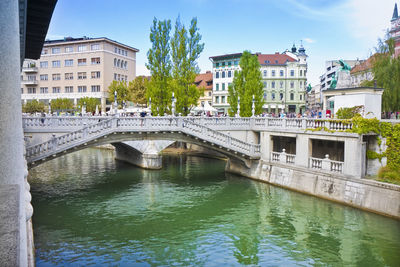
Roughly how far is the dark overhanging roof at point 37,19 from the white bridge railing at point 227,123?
18.2 feet

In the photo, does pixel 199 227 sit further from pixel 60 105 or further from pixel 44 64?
A: pixel 44 64

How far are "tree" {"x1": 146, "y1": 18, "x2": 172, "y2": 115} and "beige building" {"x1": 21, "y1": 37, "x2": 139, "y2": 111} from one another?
3193cm

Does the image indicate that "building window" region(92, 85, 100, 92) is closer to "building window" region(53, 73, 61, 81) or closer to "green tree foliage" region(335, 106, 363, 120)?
"building window" region(53, 73, 61, 81)

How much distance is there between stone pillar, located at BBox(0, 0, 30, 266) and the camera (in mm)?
5520

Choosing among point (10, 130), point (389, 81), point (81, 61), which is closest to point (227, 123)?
point (389, 81)

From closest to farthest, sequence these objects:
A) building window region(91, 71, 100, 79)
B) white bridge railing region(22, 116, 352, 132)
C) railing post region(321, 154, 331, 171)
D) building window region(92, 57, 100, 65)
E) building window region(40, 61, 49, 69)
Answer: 1. white bridge railing region(22, 116, 352, 132)
2. railing post region(321, 154, 331, 171)
3. building window region(92, 57, 100, 65)
4. building window region(91, 71, 100, 79)
5. building window region(40, 61, 49, 69)

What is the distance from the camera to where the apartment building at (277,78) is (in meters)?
80.9

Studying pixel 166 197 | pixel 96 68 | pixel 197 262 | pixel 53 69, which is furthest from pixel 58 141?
pixel 53 69

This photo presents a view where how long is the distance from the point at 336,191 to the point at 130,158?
25606 mm

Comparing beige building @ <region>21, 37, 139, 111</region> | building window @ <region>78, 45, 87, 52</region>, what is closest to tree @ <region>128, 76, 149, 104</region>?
beige building @ <region>21, 37, 139, 111</region>

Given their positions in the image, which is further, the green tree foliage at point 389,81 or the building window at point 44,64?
the building window at point 44,64

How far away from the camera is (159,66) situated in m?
42.9

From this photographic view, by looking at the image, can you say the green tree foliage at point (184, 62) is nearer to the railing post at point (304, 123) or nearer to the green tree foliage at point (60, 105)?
the railing post at point (304, 123)

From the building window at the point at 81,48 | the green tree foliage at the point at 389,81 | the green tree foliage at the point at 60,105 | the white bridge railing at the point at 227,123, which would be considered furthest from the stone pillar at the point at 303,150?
A: the building window at the point at 81,48
